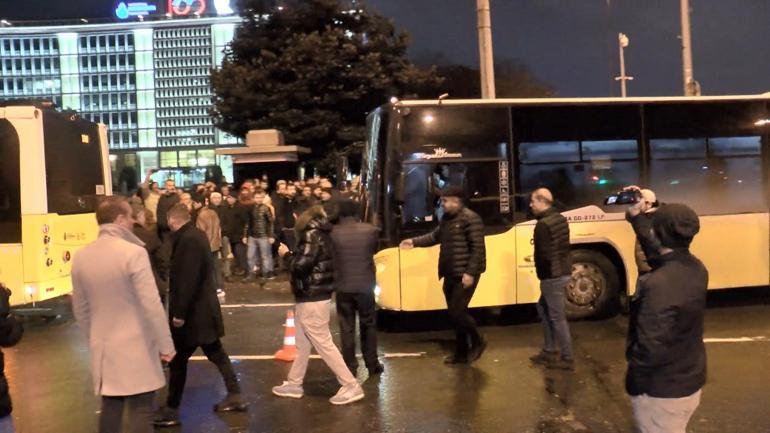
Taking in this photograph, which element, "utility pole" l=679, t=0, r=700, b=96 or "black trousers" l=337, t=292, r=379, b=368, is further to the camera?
"utility pole" l=679, t=0, r=700, b=96

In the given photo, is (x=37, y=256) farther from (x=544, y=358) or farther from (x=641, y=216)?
(x=641, y=216)

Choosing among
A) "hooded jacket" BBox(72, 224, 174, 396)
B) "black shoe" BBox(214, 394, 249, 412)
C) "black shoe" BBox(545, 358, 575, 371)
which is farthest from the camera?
"black shoe" BBox(545, 358, 575, 371)

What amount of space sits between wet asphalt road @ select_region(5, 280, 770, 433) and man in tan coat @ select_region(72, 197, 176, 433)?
174 cm

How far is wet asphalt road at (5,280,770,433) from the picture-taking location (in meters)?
5.80

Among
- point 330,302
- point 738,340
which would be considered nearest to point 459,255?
point 330,302

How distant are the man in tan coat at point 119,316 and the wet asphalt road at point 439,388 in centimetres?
174

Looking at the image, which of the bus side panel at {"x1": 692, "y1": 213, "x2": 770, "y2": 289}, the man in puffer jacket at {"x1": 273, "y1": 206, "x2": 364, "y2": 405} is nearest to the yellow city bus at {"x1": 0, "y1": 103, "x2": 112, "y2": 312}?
the man in puffer jacket at {"x1": 273, "y1": 206, "x2": 364, "y2": 405}

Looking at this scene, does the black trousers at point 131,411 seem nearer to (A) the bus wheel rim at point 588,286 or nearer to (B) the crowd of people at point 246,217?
(A) the bus wheel rim at point 588,286

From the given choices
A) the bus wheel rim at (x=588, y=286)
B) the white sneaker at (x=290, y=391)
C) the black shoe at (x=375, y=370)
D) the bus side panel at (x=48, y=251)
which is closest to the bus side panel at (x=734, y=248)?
the bus wheel rim at (x=588, y=286)

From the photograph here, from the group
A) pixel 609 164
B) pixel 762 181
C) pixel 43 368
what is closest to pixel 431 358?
pixel 609 164

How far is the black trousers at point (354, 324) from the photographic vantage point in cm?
682

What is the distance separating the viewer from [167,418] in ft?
19.3

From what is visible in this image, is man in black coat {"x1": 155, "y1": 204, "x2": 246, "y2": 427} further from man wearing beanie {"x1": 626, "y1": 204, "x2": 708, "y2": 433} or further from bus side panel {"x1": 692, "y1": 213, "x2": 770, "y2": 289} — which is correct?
bus side panel {"x1": 692, "y1": 213, "x2": 770, "y2": 289}

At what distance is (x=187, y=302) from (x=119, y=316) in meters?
1.44
